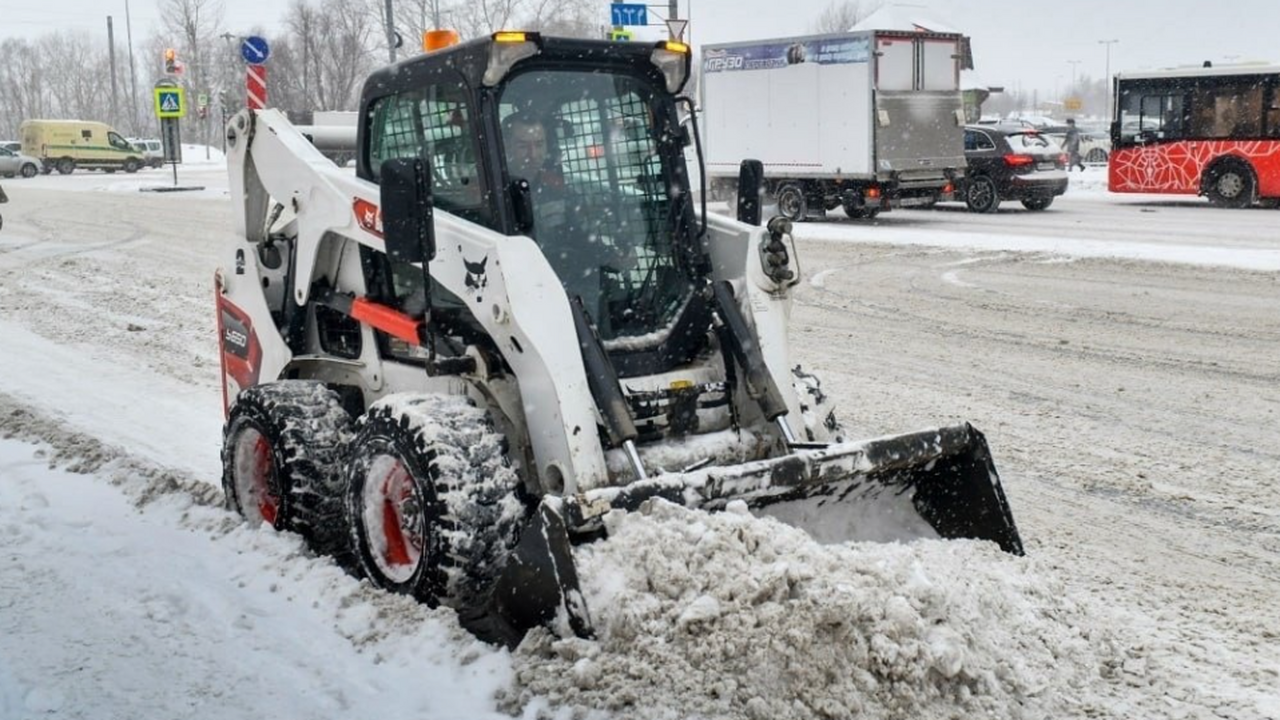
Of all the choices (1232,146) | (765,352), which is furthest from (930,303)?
(1232,146)

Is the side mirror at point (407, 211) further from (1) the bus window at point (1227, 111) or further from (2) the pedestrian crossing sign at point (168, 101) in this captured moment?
(2) the pedestrian crossing sign at point (168, 101)

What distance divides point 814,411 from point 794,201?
1730 cm

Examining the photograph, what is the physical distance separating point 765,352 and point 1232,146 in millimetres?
21328

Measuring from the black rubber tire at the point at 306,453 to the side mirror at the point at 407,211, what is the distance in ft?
3.85

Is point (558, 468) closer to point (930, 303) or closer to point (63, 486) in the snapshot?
point (63, 486)

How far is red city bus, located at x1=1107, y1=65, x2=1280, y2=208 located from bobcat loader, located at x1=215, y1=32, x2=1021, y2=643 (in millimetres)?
20556

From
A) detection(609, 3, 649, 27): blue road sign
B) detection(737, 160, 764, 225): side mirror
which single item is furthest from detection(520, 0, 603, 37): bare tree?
detection(737, 160, 764, 225): side mirror

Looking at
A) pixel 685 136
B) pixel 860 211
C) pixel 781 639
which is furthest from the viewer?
pixel 860 211

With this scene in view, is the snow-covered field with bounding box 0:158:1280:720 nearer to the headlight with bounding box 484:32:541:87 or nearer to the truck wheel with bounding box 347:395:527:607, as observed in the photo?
the truck wheel with bounding box 347:395:527:607

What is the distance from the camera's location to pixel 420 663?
14.4 feet

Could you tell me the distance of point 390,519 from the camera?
490 cm

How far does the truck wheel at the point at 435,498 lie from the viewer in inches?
175

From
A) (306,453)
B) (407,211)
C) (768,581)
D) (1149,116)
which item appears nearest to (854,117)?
(1149,116)

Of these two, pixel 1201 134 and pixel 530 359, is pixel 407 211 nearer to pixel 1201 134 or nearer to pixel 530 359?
pixel 530 359
